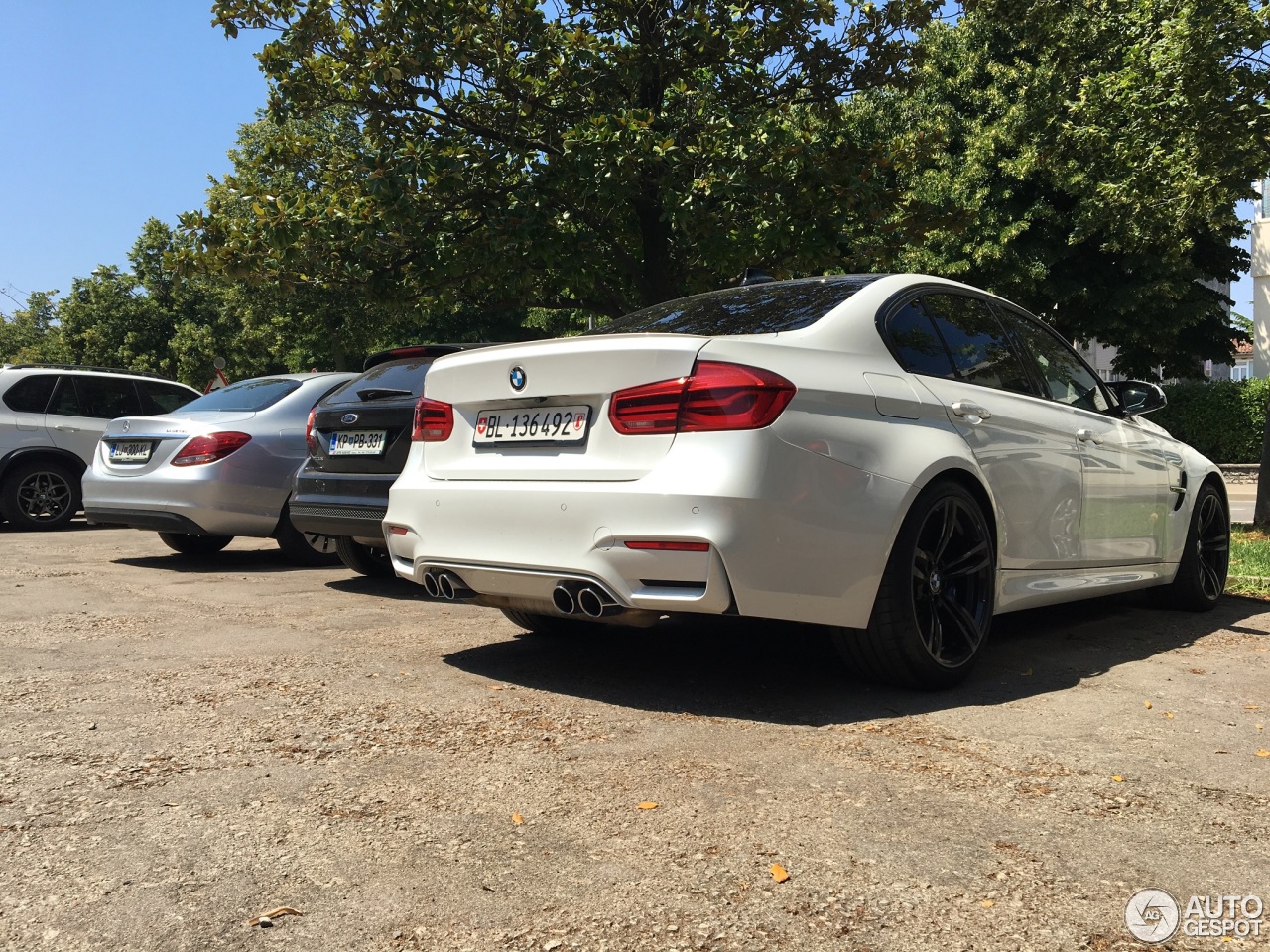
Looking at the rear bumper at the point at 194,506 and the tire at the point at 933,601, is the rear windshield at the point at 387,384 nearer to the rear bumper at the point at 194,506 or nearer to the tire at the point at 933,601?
the rear bumper at the point at 194,506

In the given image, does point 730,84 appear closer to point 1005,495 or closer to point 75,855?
point 1005,495

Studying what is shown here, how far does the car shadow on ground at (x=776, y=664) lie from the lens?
4.21m

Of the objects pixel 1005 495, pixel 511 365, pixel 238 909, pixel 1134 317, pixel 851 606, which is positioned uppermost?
pixel 1134 317

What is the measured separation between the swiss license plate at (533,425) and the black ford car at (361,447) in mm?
2151

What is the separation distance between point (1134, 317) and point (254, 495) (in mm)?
22135

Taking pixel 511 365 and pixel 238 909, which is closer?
pixel 238 909

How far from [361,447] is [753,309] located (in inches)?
126

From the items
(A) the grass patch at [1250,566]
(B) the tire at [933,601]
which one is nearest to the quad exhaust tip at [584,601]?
(B) the tire at [933,601]

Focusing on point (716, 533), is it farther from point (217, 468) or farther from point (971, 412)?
point (217, 468)

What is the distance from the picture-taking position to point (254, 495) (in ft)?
28.5

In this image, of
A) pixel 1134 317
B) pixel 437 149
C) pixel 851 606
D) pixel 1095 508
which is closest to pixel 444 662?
pixel 851 606

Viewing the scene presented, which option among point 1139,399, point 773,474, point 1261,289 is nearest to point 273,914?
point 773,474

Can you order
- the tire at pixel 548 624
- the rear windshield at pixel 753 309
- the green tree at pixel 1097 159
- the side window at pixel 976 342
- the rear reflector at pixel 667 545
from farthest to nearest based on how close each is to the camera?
the green tree at pixel 1097 159 < the tire at pixel 548 624 < the side window at pixel 976 342 < the rear windshield at pixel 753 309 < the rear reflector at pixel 667 545

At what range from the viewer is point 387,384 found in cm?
718
